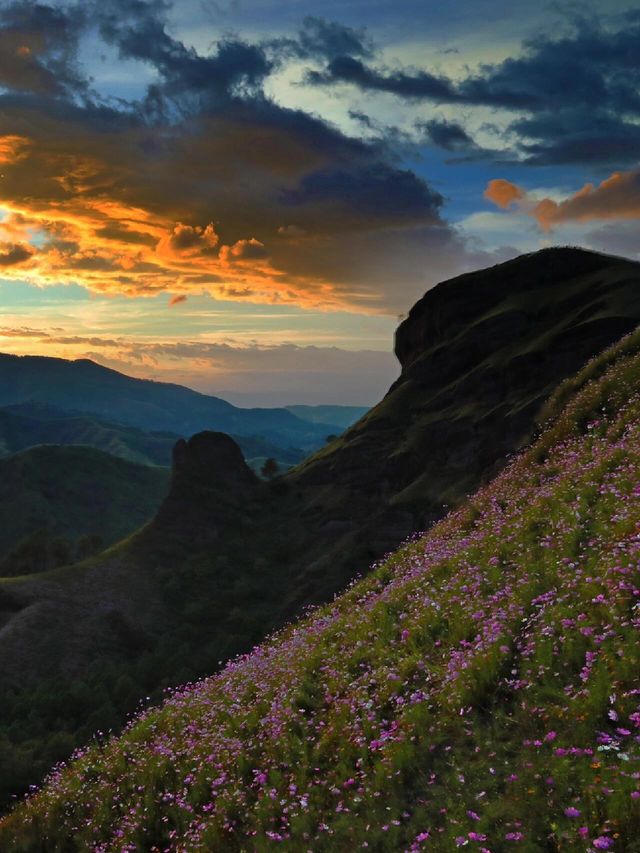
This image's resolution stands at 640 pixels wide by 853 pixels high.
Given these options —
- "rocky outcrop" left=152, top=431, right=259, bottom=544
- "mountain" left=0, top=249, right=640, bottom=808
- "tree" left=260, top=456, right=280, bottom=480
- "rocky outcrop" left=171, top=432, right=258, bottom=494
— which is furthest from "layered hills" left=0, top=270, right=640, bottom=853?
"tree" left=260, top=456, right=280, bottom=480

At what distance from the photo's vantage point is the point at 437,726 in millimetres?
10617

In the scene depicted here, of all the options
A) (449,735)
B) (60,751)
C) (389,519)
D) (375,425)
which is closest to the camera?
(449,735)

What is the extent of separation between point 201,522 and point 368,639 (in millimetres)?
63228

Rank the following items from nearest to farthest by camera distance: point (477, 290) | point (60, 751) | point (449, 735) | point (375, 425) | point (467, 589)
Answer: point (449, 735)
point (467, 589)
point (60, 751)
point (375, 425)
point (477, 290)

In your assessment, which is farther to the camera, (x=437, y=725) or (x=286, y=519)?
(x=286, y=519)

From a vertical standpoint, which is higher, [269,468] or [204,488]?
[269,468]

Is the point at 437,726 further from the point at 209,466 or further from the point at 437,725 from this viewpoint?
the point at 209,466

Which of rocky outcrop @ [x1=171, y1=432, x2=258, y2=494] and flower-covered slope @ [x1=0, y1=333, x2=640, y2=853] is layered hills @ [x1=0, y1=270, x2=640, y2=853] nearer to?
flower-covered slope @ [x1=0, y1=333, x2=640, y2=853]

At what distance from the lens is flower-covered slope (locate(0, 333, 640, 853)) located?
332 inches

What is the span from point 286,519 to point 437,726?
222 feet

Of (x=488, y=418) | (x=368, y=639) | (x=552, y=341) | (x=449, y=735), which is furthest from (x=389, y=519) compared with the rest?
(x=449, y=735)

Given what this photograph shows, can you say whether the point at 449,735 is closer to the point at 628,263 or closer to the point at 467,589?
the point at 467,589

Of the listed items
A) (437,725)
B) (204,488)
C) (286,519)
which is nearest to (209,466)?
(204,488)

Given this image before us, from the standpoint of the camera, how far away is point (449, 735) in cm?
1034
